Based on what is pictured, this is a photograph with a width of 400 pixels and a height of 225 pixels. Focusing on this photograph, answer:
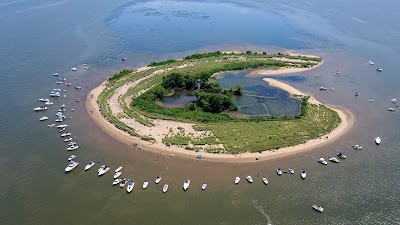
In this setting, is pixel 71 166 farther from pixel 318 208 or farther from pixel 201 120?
pixel 318 208

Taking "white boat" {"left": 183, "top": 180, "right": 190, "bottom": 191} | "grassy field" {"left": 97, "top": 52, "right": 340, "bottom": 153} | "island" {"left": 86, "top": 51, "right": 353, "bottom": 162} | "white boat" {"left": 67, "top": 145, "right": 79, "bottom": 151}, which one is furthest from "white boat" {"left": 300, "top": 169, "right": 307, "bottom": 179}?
"white boat" {"left": 67, "top": 145, "right": 79, "bottom": 151}

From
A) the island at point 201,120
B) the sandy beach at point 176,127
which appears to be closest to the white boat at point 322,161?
the sandy beach at point 176,127

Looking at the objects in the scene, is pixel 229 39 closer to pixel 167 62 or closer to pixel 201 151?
pixel 167 62

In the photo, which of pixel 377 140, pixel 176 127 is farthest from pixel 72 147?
pixel 377 140

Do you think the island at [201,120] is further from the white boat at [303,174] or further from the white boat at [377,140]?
the white boat at [377,140]

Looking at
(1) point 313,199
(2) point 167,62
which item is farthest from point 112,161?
(2) point 167,62

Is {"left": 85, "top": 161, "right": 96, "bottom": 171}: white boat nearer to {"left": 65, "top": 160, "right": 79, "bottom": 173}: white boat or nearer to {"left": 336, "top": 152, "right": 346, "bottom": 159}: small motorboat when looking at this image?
{"left": 65, "top": 160, "right": 79, "bottom": 173}: white boat
